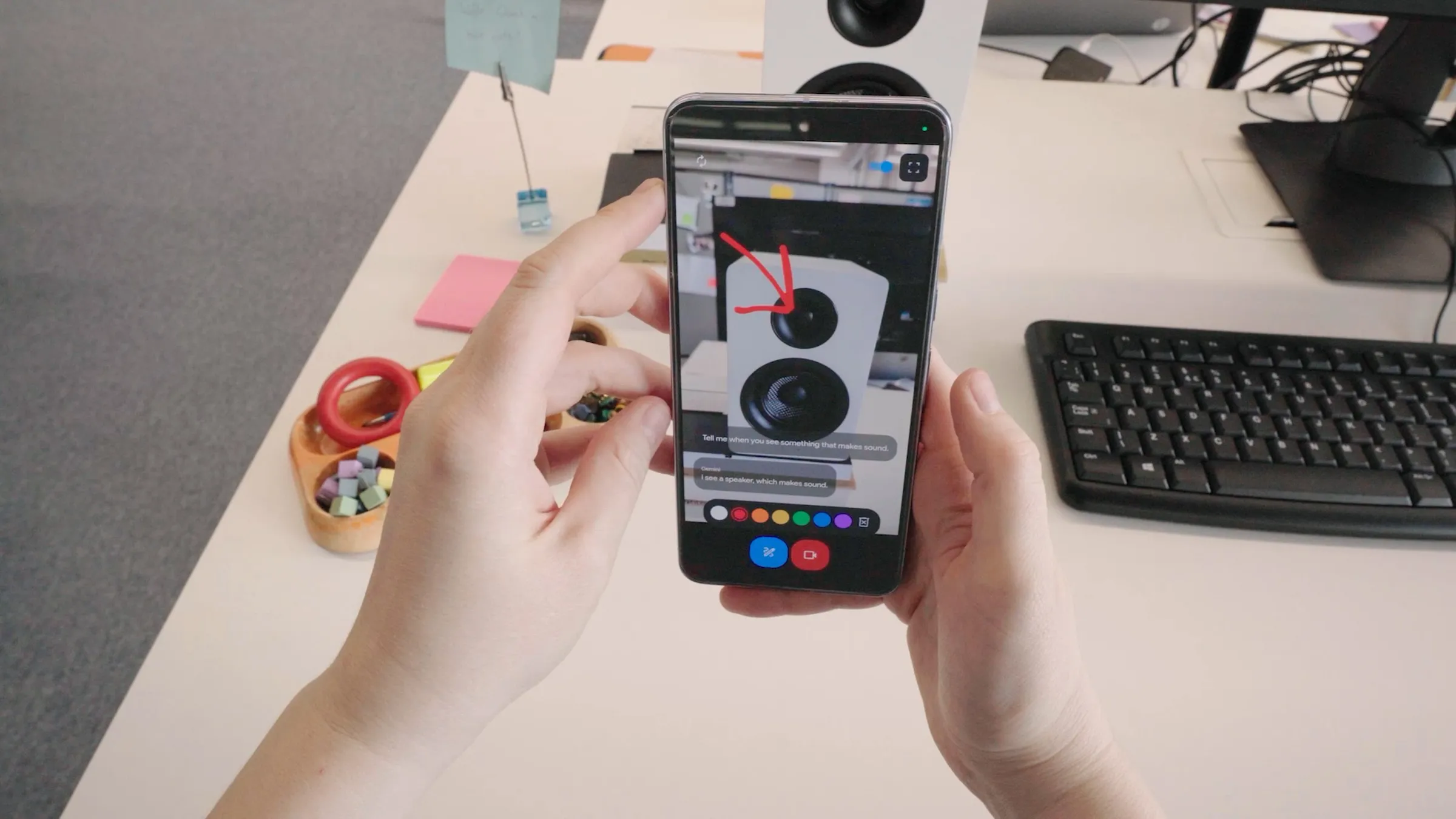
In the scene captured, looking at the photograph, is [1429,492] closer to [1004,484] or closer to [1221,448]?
[1221,448]

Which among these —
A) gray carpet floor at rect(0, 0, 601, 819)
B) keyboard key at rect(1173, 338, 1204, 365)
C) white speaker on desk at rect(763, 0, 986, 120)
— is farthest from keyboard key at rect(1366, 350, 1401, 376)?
gray carpet floor at rect(0, 0, 601, 819)

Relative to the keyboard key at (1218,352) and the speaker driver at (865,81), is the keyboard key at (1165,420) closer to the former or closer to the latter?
the keyboard key at (1218,352)

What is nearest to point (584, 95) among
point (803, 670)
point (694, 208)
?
point (694, 208)

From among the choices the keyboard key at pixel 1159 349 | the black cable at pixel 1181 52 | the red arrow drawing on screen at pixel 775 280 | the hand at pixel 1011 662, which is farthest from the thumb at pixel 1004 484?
the black cable at pixel 1181 52

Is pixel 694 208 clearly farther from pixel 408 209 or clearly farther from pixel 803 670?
pixel 408 209

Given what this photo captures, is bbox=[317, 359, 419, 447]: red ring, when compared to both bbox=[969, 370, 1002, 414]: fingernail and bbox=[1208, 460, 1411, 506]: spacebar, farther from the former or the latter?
bbox=[1208, 460, 1411, 506]: spacebar

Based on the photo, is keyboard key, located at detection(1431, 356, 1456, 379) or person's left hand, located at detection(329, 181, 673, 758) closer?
person's left hand, located at detection(329, 181, 673, 758)

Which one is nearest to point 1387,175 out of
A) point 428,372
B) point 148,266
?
point 428,372

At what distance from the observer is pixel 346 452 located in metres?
0.51

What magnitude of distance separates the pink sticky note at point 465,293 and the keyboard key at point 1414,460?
22.2 inches

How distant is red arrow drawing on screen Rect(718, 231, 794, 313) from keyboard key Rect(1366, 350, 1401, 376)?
392 millimetres

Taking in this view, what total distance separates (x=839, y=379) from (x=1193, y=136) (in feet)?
1.97

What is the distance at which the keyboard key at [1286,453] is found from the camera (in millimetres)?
503

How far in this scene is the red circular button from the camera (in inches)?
18.1
